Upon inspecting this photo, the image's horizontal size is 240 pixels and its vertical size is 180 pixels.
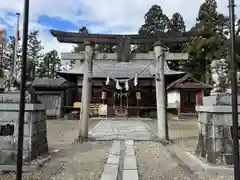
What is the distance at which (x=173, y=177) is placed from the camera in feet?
16.2

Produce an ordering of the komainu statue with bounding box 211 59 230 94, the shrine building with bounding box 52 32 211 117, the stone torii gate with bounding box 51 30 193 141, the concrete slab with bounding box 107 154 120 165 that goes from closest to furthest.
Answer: the komainu statue with bounding box 211 59 230 94 → the concrete slab with bounding box 107 154 120 165 → the stone torii gate with bounding box 51 30 193 141 → the shrine building with bounding box 52 32 211 117

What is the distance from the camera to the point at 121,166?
5.72 metres

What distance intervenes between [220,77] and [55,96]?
807 inches

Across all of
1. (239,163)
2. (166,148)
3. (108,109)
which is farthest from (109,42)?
(108,109)

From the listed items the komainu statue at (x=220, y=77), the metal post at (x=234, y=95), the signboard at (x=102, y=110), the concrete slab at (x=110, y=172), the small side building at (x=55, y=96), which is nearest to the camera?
the metal post at (x=234, y=95)

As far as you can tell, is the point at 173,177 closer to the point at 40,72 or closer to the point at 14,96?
the point at 14,96

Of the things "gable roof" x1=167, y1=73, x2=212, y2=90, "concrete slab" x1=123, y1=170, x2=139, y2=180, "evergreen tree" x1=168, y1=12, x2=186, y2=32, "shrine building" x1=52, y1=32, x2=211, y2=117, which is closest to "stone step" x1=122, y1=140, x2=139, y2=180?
"concrete slab" x1=123, y1=170, x2=139, y2=180

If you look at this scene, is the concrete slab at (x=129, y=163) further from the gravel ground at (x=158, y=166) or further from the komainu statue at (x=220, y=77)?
the komainu statue at (x=220, y=77)

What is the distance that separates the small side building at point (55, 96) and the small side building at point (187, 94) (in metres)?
10.5

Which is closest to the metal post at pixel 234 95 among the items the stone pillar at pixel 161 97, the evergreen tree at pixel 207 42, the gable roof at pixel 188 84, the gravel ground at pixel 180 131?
the stone pillar at pixel 161 97

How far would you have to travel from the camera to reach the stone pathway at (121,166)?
4879 millimetres

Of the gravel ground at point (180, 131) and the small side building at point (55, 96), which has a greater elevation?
the small side building at point (55, 96)

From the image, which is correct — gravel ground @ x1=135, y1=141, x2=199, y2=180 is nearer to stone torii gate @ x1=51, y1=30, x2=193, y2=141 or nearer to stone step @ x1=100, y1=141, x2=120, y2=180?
stone step @ x1=100, y1=141, x2=120, y2=180

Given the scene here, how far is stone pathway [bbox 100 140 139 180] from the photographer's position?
16.0ft
